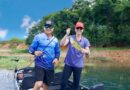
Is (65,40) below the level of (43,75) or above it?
above

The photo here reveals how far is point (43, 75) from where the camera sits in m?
10.6

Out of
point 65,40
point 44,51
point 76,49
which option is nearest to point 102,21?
point 76,49

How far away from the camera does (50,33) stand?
1055cm

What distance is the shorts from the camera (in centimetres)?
1052

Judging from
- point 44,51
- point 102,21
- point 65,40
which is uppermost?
point 102,21

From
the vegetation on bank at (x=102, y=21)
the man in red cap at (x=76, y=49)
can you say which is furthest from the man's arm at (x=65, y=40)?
the vegetation on bank at (x=102, y=21)

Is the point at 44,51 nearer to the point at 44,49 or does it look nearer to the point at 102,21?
the point at 44,49

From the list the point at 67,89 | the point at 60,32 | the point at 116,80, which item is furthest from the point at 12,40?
the point at 67,89

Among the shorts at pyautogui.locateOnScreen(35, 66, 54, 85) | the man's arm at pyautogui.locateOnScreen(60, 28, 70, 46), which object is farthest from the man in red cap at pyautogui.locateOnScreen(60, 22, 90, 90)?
the shorts at pyautogui.locateOnScreen(35, 66, 54, 85)

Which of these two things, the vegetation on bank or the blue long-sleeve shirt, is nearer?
the blue long-sleeve shirt

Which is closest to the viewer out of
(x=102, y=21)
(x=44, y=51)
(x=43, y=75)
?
Answer: (x=44, y=51)

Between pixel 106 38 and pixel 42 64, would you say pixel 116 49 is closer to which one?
pixel 106 38

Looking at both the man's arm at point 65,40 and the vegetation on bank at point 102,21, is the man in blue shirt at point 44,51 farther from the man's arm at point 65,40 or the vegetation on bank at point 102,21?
the vegetation on bank at point 102,21

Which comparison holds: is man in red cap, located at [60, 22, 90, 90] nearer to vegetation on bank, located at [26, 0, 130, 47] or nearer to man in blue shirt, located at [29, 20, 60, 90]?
man in blue shirt, located at [29, 20, 60, 90]
